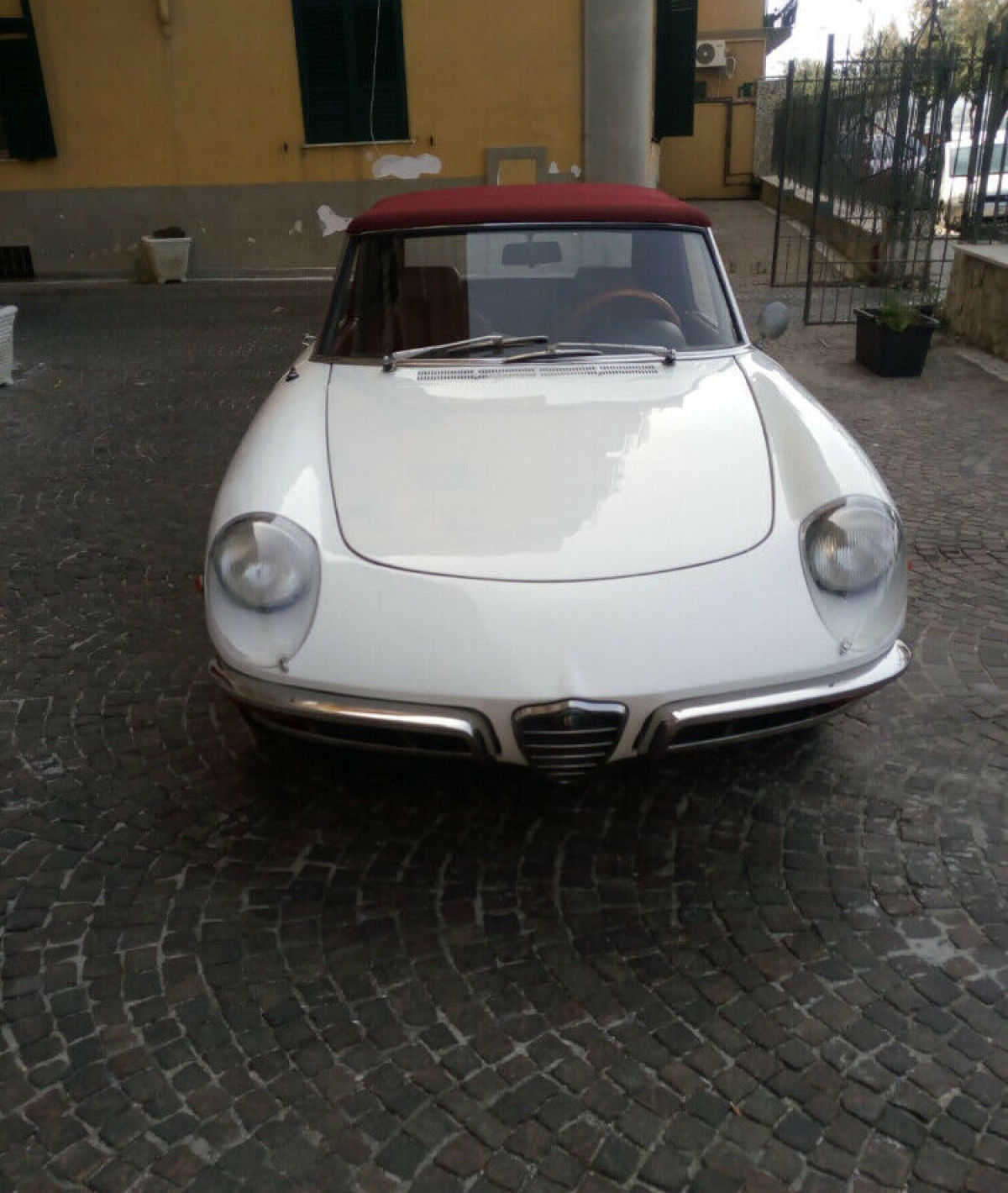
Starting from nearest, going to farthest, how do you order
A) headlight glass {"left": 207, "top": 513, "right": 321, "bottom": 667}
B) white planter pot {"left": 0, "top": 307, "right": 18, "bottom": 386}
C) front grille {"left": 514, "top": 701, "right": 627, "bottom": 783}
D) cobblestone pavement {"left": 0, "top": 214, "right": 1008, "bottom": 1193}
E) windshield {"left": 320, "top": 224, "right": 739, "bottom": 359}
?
cobblestone pavement {"left": 0, "top": 214, "right": 1008, "bottom": 1193} < front grille {"left": 514, "top": 701, "right": 627, "bottom": 783} < headlight glass {"left": 207, "top": 513, "right": 321, "bottom": 667} < windshield {"left": 320, "top": 224, "right": 739, "bottom": 359} < white planter pot {"left": 0, "top": 307, "right": 18, "bottom": 386}

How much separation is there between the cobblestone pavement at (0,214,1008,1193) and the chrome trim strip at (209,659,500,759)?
0.38 metres

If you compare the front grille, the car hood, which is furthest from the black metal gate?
the front grille

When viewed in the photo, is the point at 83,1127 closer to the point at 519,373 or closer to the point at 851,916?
the point at 851,916

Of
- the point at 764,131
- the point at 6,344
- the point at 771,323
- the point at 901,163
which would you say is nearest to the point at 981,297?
the point at 901,163

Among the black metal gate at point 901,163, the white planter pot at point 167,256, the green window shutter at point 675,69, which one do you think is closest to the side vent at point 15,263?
the white planter pot at point 167,256

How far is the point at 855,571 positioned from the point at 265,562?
4.76ft

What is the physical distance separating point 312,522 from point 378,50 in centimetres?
1165

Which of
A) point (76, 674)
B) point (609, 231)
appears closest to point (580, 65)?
point (609, 231)

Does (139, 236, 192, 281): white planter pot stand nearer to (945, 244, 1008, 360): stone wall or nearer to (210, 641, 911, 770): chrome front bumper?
(945, 244, 1008, 360): stone wall

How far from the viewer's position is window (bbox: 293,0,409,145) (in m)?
12.4

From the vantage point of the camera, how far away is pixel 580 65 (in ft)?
40.8

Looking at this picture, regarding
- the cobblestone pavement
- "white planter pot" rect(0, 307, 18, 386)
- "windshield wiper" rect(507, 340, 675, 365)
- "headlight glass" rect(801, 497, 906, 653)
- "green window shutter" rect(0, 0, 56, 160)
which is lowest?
the cobblestone pavement

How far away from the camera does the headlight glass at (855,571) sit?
263 centimetres

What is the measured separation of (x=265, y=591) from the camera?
2615 millimetres
